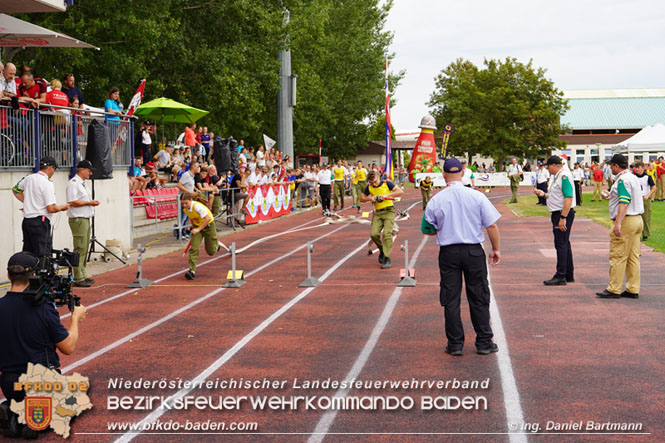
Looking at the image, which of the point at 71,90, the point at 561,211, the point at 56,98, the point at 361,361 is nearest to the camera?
the point at 361,361

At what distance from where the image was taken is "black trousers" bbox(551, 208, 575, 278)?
11469mm

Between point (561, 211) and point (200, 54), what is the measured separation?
67.2ft

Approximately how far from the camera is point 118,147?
17.3 metres

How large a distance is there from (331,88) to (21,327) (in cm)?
4721

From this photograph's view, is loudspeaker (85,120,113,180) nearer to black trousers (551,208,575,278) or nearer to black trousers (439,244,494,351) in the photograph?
black trousers (551,208,575,278)

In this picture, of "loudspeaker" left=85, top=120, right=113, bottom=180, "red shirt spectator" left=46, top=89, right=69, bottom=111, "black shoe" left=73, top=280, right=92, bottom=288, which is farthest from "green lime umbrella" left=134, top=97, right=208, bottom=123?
"black shoe" left=73, top=280, right=92, bottom=288

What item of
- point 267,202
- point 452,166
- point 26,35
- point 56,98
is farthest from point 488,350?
point 267,202

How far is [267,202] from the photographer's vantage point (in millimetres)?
26797

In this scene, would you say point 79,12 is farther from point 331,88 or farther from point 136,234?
point 331,88

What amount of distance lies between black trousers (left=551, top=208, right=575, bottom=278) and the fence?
9.55 meters

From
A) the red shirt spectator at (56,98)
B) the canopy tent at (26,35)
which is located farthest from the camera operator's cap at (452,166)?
the canopy tent at (26,35)

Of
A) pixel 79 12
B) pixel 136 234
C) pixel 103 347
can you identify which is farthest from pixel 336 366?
pixel 79 12

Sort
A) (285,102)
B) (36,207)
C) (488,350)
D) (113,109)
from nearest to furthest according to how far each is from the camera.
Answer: (488,350), (36,207), (113,109), (285,102)

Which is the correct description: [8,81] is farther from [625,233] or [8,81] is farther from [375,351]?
[625,233]
